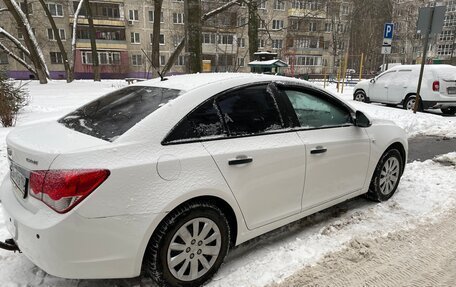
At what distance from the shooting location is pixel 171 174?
7.72 ft

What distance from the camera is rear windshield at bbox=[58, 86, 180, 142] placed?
2504 mm

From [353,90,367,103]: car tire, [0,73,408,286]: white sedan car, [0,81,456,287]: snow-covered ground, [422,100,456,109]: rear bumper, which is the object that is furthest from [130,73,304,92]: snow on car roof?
[353,90,367,103]: car tire

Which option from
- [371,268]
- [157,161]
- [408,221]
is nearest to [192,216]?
[157,161]

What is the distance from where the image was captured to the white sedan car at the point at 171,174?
6.95 ft

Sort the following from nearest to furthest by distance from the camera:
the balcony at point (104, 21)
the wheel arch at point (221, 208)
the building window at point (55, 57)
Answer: the wheel arch at point (221, 208)
the balcony at point (104, 21)
the building window at point (55, 57)

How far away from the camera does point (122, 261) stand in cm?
223

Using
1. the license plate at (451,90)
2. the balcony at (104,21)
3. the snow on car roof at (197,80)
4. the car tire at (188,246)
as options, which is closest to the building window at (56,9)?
the balcony at (104,21)

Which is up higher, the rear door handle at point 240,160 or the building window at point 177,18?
the building window at point 177,18

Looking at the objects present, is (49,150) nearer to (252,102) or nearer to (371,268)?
(252,102)

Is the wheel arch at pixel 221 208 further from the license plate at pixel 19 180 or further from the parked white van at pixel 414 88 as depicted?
the parked white van at pixel 414 88

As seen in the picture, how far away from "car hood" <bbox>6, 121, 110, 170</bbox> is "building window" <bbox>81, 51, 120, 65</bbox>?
46914mm

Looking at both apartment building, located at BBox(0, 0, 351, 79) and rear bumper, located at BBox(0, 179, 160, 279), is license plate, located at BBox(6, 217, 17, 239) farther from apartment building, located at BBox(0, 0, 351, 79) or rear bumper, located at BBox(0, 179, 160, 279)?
apartment building, located at BBox(0, 0, 351, 79)

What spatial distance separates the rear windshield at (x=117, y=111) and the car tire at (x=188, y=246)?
2.43 ft

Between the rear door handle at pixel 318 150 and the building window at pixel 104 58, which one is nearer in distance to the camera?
the rear door handle at pixel 318 150
